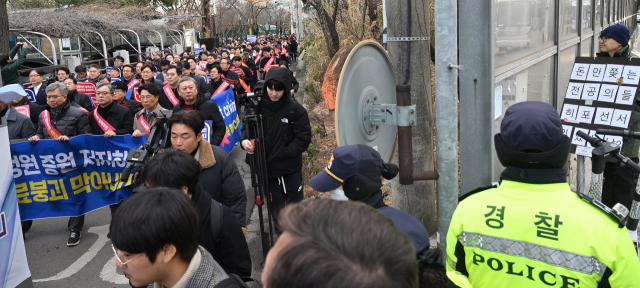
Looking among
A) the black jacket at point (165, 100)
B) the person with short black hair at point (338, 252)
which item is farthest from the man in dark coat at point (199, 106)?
the person with short black hair at point (338, 252)

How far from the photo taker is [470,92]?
3.21 m

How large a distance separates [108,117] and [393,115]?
4.60 m

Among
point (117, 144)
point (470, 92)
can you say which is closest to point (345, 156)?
point (470, 92)

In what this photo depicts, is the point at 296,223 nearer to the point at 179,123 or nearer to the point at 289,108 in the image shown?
the point at 179,123

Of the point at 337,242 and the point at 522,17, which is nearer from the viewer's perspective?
the point at 337,242

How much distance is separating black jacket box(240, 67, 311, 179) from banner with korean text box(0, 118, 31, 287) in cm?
193

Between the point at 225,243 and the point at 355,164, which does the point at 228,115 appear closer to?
the point at 225,243

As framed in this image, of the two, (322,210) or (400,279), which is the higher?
(322,210)

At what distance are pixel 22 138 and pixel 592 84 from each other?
6355 millimetres

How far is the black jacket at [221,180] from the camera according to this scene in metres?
3.65

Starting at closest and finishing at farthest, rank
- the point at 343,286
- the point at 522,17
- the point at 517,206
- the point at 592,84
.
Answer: the point at 343,286 < the point at 517,206 < the point at 522,17 < the point at 592,84

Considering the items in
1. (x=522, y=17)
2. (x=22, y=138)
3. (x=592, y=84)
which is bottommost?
(x=22, y=138)

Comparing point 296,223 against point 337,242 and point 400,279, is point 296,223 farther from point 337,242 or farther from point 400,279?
point 400,279

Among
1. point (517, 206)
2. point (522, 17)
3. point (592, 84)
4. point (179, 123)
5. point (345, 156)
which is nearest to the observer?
point (517, 206)
